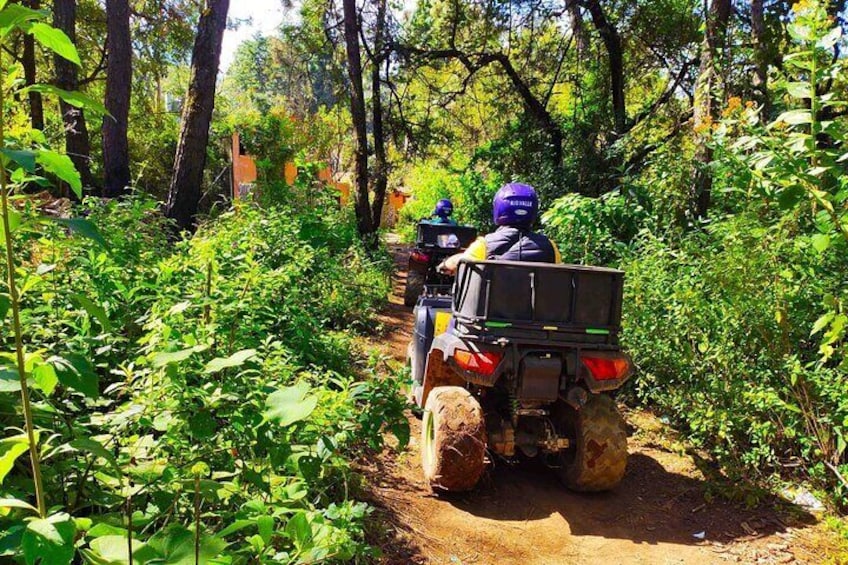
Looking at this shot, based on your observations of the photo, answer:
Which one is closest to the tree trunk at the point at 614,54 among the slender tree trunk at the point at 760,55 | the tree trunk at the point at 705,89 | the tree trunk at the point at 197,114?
the slender tree trunk at the point at 760,55

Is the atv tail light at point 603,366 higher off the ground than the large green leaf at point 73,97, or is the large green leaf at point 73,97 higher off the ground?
the large green leaf at point 73,97

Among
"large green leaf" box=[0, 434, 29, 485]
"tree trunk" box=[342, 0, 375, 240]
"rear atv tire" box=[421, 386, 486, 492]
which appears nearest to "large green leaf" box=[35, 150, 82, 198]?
"large green leaf" box=[0, 434, 29, 485]

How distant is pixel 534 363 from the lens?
3.79 metres

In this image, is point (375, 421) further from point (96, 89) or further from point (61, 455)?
point (96, 89)

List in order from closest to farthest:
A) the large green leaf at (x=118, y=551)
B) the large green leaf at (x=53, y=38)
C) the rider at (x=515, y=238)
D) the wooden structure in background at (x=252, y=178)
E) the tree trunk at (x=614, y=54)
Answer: the large green leaf at (x=53, y=38)
the large green leaf at (x=118, y=551)
the rider at (x=515, y=238)
the tree trunk at (x=614, y=54)
the wooden structure in background at (x=252, y=178)

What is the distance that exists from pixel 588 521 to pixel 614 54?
11.0 meters

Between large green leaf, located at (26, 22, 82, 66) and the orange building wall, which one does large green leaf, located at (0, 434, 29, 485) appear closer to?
large green leaf, located at (26, 22, 82, 66)

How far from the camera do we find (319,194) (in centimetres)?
1081

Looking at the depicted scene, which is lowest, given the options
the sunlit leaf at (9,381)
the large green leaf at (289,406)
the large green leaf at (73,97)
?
the large green leaf at (289,406)

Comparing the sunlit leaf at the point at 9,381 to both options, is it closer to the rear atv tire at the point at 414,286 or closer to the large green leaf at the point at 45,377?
the large green leaf at the point at 45,377

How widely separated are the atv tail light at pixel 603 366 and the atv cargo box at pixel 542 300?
11cm

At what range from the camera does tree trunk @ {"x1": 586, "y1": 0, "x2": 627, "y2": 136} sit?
12188 millimetres

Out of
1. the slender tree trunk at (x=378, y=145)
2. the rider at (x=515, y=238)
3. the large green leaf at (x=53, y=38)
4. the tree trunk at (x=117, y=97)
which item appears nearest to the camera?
the large green leaf at (x=53, y=38)

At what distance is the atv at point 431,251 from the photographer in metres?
10.0
